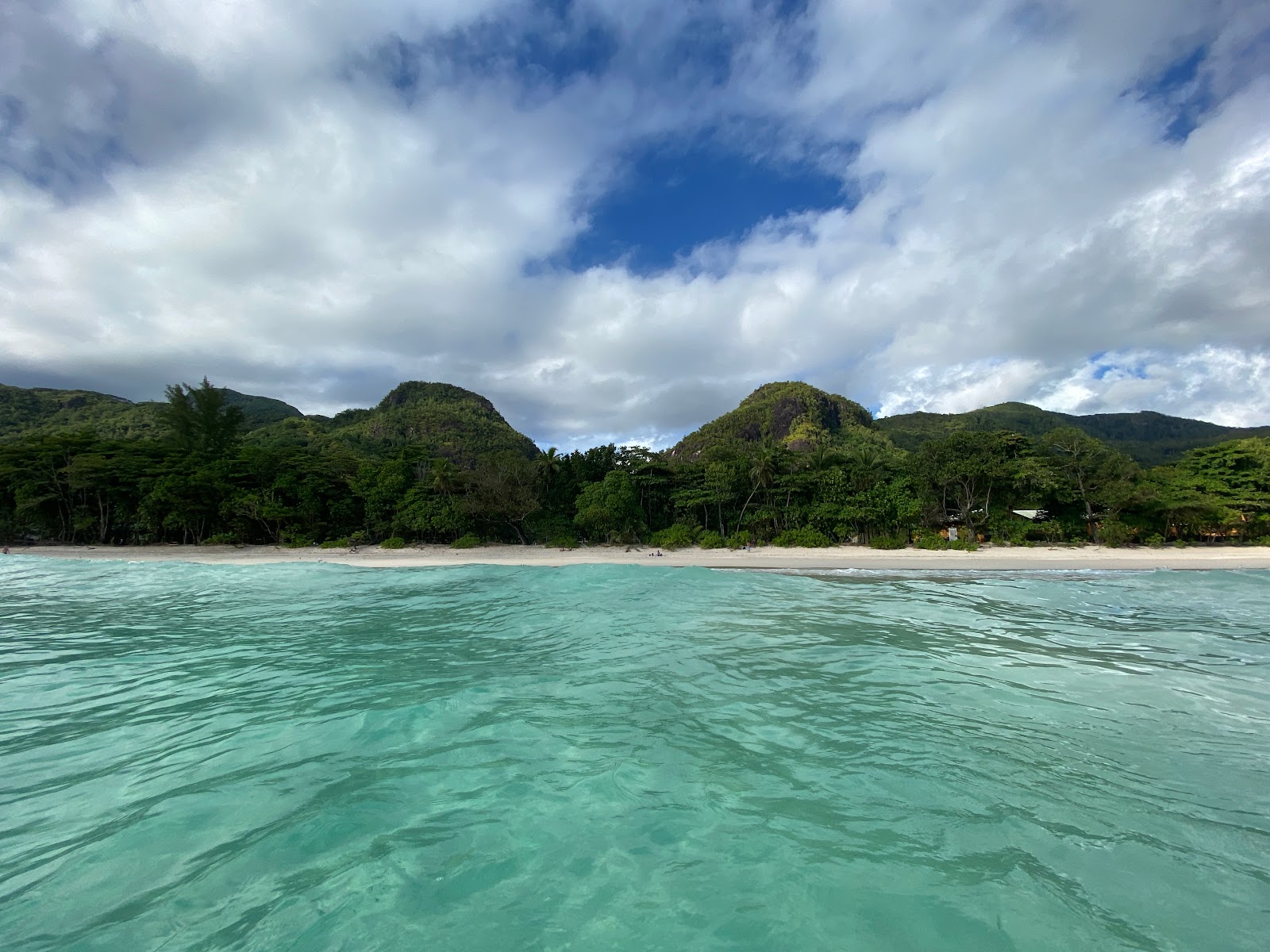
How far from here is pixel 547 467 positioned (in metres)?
33.4

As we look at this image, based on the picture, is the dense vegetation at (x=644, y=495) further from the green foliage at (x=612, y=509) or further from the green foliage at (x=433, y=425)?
the green foliage at (x=433, y=425)

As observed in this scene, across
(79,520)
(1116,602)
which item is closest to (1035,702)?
(1116,602)

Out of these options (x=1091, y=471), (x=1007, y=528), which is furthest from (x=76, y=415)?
(x=1091, y=471)

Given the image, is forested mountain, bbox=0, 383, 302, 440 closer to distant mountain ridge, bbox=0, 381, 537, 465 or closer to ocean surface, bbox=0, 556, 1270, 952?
distant mountain ridge, bbox=0, 381, 537, 465

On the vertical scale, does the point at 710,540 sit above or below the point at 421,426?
below

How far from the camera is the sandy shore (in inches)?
888

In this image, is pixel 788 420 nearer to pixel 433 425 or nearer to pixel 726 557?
pixel 433 425

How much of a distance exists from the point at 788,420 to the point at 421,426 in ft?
207

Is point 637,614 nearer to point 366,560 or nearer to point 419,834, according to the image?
point 419,834

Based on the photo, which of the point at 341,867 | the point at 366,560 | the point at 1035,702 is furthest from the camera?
the point at 366,560

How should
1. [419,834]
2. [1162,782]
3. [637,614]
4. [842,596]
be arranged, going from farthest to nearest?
1. [842,596]
2. [637,614]
3. [1162,782]
4. [419,834]

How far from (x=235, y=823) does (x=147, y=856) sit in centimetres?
52

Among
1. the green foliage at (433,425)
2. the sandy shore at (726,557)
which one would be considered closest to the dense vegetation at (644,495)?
the sandy shore at (726,557)

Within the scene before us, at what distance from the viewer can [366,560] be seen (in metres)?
26.1
